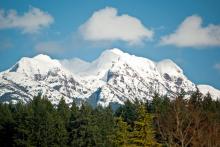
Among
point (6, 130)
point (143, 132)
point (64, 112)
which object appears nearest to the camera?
point (143, 132)

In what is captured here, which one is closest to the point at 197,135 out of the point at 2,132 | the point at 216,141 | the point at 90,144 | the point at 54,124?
the point at 216,141

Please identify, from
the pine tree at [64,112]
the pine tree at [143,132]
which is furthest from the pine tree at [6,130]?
the pine tree at [143,132]

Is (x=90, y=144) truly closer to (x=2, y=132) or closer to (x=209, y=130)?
(x=2, y=132)

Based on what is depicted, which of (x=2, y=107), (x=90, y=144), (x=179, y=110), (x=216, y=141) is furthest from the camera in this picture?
(x=2, y=107)

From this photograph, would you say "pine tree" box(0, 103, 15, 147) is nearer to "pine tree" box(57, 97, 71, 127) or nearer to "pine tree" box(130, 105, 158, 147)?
"pine tree" box(57, 97, 71, 127)

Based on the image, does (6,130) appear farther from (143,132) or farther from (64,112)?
(143,132)

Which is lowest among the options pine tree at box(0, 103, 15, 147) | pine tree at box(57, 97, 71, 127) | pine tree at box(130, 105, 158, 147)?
pine tree at box(130, 105, 158, 147)

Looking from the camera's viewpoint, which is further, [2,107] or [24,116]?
[2,107]

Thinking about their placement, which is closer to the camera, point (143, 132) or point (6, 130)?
point (143, 132)

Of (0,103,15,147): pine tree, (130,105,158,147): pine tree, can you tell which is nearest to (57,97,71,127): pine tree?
(0,103,15,147): pine tree

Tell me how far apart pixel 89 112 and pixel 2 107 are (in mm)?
34625

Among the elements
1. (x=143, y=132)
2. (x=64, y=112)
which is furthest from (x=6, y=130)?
(x=143, y=132)

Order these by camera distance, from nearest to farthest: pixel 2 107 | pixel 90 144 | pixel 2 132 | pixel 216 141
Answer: pixel 216 141
pixel 90 144
pixel 2 132
pixel 2 107

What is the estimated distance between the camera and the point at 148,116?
71250 mm
